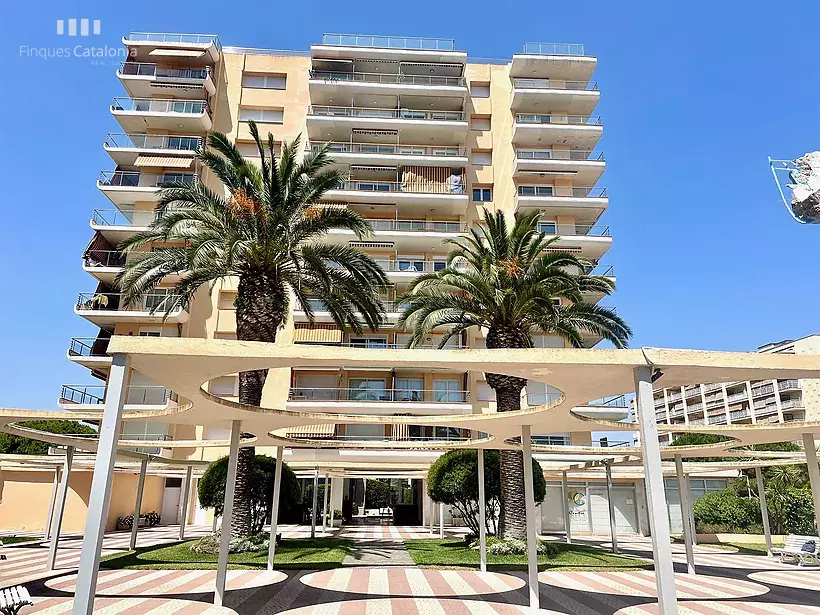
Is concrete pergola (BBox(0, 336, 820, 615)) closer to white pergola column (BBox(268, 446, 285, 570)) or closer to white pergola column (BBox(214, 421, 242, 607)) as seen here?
white pergola column (BBox(214, 421, 242, 607))

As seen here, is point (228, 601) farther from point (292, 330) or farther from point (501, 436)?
point (292, 330)

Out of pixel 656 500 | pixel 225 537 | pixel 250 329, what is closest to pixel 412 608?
pixel 225 537

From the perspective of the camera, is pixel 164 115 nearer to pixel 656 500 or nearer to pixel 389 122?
pixel 389 122

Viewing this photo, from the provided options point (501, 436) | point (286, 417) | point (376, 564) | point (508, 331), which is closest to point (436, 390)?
point (508, 331)

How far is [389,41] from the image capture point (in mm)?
42438

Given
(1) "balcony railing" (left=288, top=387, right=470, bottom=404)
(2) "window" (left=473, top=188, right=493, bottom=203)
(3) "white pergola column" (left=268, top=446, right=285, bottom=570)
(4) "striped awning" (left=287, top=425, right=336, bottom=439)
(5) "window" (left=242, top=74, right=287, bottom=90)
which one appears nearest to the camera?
(3) "white pergola column" (left=268, top=446, right=285, bottom=570)

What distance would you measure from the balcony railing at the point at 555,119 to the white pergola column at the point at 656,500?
Answer: 122 ft

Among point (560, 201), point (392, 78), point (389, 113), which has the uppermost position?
point (392, 78)

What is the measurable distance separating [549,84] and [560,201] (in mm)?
9856

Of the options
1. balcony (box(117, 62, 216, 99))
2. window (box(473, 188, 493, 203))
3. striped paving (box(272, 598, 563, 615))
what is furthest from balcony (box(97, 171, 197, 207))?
striped paving (box(272, 598, 563, 615))

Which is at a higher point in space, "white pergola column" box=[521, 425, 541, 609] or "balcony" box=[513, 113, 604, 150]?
"balcony" box=[513, 113, 604, 150]

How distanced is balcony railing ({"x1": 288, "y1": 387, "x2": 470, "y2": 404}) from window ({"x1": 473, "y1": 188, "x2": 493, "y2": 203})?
1515 centimetres

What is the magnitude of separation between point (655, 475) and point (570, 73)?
41.8m

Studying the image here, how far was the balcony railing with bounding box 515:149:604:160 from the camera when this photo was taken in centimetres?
4081
